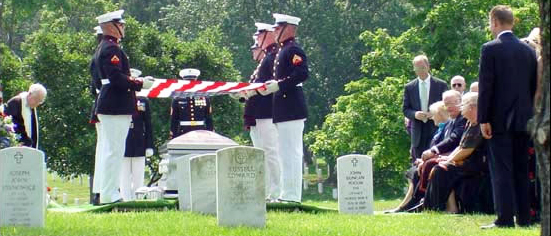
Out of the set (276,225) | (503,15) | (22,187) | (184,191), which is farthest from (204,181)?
(503,15)

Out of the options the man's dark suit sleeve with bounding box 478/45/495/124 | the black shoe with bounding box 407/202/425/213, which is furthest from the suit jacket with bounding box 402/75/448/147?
the man's dark suit sleeve with bounding box 478/45/495/124

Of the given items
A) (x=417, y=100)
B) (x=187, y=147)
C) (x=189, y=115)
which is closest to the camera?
(x=417, y=100)

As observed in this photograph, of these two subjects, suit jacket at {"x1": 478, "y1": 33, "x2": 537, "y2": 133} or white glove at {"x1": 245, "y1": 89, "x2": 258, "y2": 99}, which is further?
white glove at {"x1": 245, "y1": 89, "x2": 258, "y2": 99}

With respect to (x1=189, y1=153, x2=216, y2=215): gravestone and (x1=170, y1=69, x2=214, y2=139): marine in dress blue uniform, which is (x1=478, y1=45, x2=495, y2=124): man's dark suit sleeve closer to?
(x1=189, y1=153, x2=216, y2=215): gravestone

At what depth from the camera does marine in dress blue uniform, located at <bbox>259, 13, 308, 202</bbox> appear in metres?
14.5

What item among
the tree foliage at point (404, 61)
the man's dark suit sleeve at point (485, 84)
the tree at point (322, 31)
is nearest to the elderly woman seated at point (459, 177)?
the man's dark suit sleeve at point (485, 84)

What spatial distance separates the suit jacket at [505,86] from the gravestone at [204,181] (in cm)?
305

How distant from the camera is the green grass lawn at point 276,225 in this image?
35.8 feet

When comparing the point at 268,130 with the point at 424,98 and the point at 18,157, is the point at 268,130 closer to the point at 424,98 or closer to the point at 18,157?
the point at 424,98

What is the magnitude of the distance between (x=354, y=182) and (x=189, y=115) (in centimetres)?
577

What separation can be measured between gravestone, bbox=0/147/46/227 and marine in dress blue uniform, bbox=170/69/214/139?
25.2 feet

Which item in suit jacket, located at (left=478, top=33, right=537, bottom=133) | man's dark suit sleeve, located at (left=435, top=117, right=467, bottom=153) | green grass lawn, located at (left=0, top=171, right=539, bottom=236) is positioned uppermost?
suit jacket, located at (left=478, top=33, right=537, bottom=133)

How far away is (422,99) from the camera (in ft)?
54.0

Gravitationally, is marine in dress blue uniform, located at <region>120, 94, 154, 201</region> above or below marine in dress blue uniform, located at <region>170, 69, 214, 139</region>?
below
